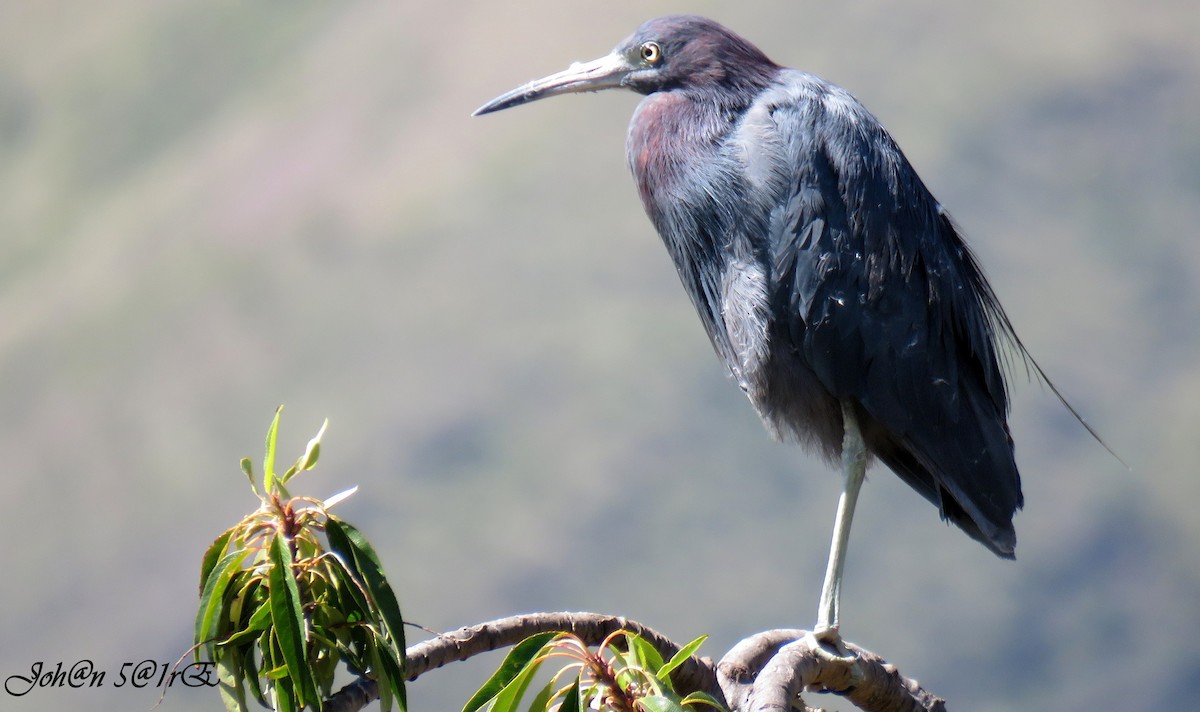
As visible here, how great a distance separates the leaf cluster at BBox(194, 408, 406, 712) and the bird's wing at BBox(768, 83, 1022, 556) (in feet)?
2.98

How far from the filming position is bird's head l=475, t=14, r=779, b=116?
77.7 inches

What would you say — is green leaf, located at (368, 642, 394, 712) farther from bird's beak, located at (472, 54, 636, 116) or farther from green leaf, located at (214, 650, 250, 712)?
bird's beak, located at (472, 54, 636, 116)

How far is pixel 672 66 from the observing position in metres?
2.01

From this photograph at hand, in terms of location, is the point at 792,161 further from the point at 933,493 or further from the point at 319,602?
the point at 319,602

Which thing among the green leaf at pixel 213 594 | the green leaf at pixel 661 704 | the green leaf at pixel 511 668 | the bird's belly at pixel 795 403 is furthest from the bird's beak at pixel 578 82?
the green leaf at pixel 661 704

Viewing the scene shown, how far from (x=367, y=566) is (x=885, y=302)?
105 centimetres

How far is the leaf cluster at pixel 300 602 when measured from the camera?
3.92ft

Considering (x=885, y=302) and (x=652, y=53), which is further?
(x=652, y=53)

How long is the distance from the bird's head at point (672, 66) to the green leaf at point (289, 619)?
113cm

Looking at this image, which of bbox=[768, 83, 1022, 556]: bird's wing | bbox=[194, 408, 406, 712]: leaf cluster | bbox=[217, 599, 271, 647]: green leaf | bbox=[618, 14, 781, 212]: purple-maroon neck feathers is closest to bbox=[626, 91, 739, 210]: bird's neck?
bbox=[618, 14, 781, 212]: purple-maroon neck feathers

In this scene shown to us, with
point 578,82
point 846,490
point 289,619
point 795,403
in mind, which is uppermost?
point 578,82

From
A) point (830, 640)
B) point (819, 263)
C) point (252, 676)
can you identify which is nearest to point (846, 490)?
point (830, 640)

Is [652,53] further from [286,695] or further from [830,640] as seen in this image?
[286,695]

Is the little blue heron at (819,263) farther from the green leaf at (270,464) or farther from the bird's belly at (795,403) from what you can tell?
the green leaf at (270,464)
